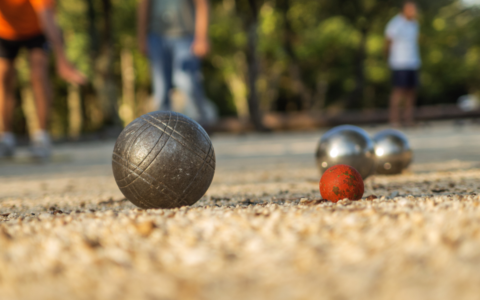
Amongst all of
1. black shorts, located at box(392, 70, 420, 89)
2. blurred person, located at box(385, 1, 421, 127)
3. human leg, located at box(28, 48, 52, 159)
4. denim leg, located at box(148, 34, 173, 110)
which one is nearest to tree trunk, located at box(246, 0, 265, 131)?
blurred person, located at box(385, 1, 421, 127)

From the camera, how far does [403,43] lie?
10352 mm

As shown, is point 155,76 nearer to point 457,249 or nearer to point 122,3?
point 457,249

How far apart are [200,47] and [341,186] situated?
5.18 meters

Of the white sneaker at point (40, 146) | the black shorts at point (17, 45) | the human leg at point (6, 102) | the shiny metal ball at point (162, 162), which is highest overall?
the black shorts at point (17, 45)

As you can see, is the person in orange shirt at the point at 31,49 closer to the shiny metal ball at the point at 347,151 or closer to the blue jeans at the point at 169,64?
the blue jeans at the point at 169,64

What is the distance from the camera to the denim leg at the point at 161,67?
293 inches

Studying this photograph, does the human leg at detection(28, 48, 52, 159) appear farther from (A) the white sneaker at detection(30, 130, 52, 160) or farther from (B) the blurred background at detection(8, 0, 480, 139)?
(B) the blurred background at detection(8, 0, 480, 139)

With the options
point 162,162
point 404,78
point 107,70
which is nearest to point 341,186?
point 162,162

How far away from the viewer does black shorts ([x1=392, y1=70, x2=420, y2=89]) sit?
1029 cm

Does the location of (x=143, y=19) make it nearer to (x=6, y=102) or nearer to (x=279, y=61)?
(x=6, y=102)

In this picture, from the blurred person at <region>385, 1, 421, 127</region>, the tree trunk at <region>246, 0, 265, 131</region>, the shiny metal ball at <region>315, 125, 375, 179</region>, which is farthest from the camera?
the tree trunk at <region>246, 0, 265, 131</region>

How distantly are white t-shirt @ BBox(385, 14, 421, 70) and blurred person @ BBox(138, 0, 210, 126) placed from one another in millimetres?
4912

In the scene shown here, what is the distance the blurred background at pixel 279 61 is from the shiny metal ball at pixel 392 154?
11.5 meters

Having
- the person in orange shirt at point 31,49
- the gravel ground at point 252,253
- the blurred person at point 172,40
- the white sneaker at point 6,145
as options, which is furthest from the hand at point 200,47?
the gravel ground at point 252,253
